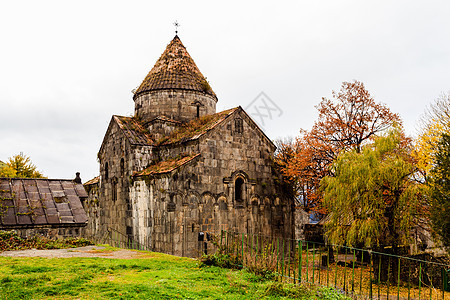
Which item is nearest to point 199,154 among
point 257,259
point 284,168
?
point 284,168

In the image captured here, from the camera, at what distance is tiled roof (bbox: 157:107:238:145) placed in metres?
15.9

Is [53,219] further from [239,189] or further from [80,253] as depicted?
[239,189]

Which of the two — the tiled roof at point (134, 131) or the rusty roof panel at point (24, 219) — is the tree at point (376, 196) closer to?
the tiled roof at point (134, 131)

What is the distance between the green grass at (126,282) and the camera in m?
6.18

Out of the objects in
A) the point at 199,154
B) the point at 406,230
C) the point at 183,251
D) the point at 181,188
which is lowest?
the point at 183,251

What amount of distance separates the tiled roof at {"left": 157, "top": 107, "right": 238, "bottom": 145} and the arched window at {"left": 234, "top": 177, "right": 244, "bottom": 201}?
2.82 m

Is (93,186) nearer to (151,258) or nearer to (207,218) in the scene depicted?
(207,218)

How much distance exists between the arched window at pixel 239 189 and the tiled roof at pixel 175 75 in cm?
578

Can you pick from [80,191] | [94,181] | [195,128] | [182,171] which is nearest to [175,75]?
[195,128]

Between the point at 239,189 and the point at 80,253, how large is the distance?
8.52m

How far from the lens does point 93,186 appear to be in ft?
69.3

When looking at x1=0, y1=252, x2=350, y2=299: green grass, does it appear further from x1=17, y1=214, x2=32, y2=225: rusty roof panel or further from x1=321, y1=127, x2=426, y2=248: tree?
x1=321, y1=127, x2=426, y2=248: tree

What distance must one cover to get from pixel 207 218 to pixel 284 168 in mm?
5278

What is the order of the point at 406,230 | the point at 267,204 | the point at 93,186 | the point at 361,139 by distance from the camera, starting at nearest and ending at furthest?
the point at 406,230 < the point at 267,204 < the point at 361,139 < the point at 93,186
